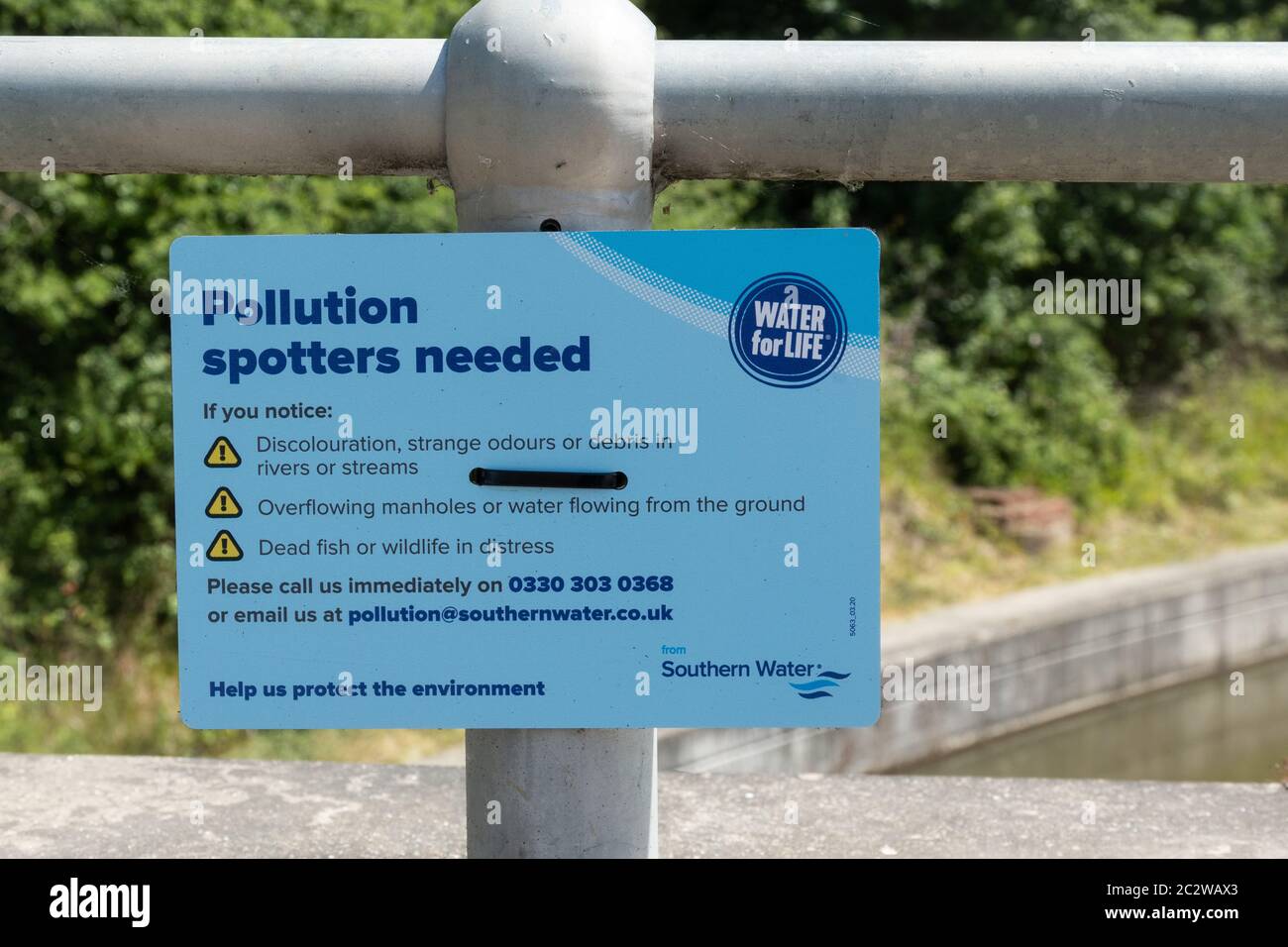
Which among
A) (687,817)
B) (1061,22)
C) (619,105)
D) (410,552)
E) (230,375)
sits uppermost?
(1061,22)

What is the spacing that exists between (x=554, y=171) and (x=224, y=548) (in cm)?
68

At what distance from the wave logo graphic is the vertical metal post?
0.24m

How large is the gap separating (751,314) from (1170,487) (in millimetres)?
10574

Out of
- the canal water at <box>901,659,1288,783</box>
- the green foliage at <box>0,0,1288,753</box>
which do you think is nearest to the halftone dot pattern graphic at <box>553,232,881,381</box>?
the green foliage at <box>0,0,1288,753</box>

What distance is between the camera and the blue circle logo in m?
1.85

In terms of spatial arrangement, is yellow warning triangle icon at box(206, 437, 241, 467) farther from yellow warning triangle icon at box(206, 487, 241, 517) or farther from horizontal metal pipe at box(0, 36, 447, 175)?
horizontal metal pipe at box(0, 36, 447, 175)

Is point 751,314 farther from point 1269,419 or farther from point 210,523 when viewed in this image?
point 1269,419

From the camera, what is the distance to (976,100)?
1.88 meters

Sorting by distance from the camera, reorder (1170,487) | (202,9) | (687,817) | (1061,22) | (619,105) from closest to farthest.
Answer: (619,105), (687,817), (202,9), (1170,487), (1061,22)

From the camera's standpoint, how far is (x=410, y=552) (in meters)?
1.87

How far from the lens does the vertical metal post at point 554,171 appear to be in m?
1.82

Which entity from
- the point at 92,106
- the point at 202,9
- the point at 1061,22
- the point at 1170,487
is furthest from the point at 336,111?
the point at 1061,22

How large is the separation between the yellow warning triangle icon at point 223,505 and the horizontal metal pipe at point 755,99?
47cm

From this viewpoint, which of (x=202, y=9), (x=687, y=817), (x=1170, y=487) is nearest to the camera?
(x=687, y=817)
